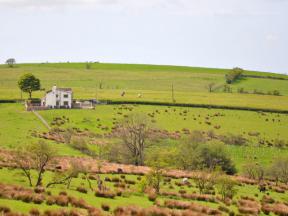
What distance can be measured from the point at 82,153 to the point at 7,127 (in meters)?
25.2

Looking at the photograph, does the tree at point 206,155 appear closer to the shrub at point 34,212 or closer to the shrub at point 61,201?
the shrub at point 61,201

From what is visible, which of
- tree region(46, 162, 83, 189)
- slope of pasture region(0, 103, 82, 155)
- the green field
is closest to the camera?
tree region(46, 162, 83, 189)

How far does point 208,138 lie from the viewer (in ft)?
354

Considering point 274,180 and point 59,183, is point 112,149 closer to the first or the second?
point 274,180

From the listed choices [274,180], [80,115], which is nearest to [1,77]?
[80,115]

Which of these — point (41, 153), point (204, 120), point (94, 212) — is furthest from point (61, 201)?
point (204, 120)

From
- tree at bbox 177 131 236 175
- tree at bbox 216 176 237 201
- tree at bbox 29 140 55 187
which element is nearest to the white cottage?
tree at bbox 177 131 236 175

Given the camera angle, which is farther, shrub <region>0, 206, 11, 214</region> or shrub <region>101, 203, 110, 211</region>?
shrub <region>101, 203, 110, 211</region>

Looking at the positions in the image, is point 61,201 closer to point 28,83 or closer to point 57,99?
point 57,99

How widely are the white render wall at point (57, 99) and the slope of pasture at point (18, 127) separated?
6658 mm

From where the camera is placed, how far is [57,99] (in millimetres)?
127062

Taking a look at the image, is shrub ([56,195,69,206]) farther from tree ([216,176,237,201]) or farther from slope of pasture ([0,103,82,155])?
slope of pasture ([0,103,82,155])

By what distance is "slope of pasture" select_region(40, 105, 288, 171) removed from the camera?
101 metres

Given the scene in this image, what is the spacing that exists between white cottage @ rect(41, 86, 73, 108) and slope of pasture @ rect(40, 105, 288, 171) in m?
6.93
